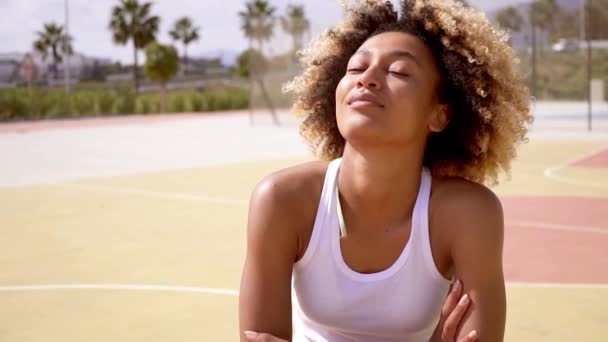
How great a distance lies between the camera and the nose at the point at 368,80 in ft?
8.63

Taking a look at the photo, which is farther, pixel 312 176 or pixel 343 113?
pixel 312 176

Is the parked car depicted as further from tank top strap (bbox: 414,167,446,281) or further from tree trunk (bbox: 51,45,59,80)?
tree trunk (bbox: 51,45,59,80)

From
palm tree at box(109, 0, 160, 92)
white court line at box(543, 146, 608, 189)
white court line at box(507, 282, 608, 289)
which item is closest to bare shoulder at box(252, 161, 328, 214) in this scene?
white court line at box(507, 282, 608, 289)

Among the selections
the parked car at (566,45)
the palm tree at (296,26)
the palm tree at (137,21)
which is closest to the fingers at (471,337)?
the palm tree at (296,26)

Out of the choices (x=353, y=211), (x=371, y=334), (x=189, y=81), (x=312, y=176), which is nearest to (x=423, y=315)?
(x=371, y=334)

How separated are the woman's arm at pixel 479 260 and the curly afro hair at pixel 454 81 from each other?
13.6 inches

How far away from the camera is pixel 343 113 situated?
2.69m

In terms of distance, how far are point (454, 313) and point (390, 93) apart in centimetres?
66

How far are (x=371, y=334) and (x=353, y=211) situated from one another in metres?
0.38

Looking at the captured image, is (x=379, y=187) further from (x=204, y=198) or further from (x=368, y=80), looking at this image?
(x=204, y=198)

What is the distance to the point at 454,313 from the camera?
103 inches

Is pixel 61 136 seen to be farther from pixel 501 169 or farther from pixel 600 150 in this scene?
pixel 501 169

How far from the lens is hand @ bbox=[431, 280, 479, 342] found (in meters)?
2.61

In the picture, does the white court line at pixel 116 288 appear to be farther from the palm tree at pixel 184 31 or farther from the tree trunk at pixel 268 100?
the palm tree at pixel 184 31
